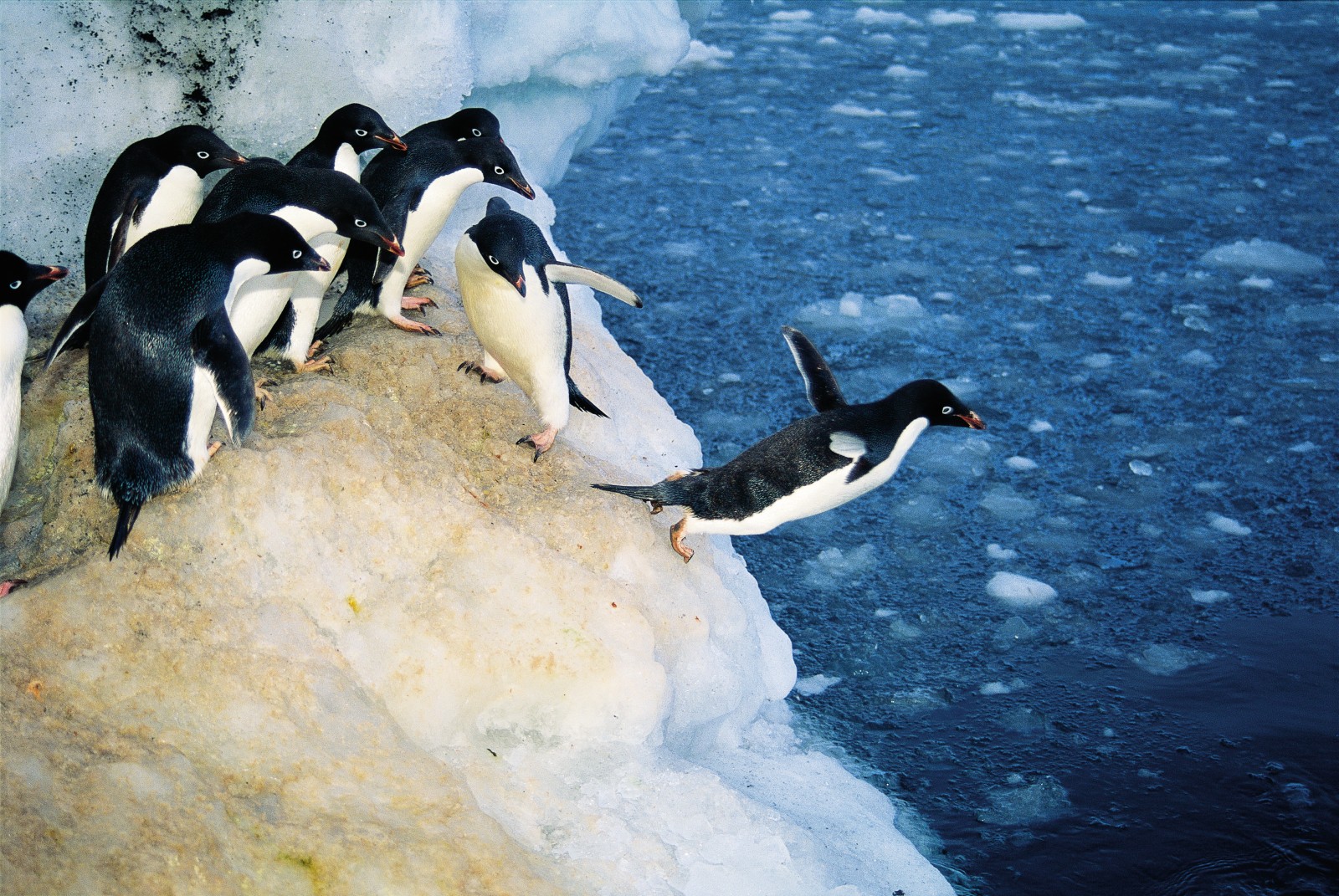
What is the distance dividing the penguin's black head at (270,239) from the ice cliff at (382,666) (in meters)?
0.28

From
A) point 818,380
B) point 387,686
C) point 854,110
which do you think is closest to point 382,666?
point 387,686

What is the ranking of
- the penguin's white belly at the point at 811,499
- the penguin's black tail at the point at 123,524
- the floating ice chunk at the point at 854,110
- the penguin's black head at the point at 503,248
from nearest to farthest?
the penguin's black tail at the point at 123,524, the penguin's black head at the point at 503,248, the penguin's white belly at the point at 811,499, the floating ice chunk at the point at 854,110

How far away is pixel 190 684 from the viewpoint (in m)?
1.96

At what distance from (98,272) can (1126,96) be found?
6111 millimetres

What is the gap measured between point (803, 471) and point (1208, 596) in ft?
3.97

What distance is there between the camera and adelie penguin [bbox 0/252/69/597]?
233cm

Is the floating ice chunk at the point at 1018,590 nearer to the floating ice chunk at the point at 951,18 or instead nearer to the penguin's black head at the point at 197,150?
the penguin's black head at the point at 197,150

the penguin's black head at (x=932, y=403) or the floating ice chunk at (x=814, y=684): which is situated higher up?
the penguin's black head at (x=932, y=403)

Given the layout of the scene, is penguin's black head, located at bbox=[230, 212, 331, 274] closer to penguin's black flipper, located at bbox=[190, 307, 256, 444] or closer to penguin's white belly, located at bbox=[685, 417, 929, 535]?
penguin's black flipper, located at bbox=[190, 307, 256, 444]

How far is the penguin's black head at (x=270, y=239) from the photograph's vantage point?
89.8 inches

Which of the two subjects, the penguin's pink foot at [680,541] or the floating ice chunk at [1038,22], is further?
the floating ice chunk at [1038,22]

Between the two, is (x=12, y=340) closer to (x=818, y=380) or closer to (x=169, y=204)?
(x=169, y=204)

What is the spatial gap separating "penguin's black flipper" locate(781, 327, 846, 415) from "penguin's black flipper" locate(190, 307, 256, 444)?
1.17 metres

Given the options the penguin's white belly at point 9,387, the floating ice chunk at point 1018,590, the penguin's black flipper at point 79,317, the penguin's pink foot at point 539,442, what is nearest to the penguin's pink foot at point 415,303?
the penguin's pink foot at point 539,442
